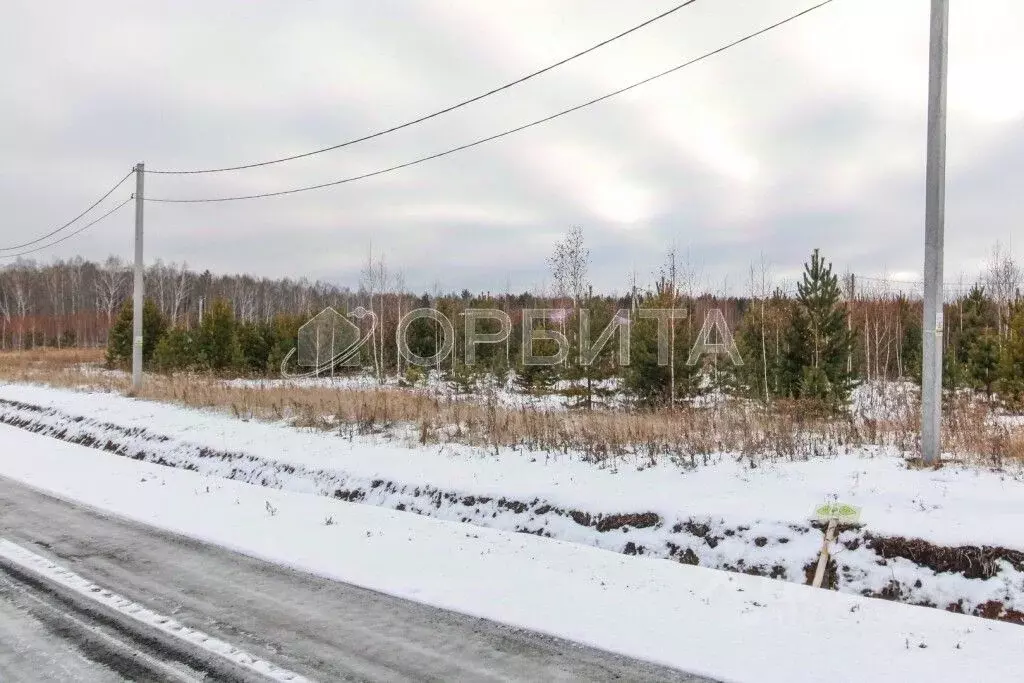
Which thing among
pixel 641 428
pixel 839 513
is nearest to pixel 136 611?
pixel 839 513

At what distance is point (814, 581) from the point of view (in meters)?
5.54

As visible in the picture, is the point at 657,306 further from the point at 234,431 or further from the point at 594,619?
the point at 594,619

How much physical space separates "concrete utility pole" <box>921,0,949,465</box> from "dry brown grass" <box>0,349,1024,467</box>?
69cm

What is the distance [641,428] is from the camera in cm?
1015

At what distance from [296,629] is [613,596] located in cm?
235

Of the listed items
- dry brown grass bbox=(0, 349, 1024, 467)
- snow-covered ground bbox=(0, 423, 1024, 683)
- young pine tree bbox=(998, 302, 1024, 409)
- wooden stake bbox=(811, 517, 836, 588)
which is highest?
young pine tree bbox=(998, 302, 1024, 409)

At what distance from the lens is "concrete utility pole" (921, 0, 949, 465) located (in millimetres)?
7480

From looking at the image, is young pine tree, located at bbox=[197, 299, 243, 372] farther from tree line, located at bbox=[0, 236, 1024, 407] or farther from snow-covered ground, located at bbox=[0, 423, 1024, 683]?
snow-covered ground, located at bbox=[0, 423, 1024, 683]

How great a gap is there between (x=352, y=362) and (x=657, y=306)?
67.0 feet

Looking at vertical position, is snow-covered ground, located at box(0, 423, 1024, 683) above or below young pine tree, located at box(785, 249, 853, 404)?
below

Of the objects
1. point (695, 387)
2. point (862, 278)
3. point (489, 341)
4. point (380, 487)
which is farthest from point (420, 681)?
point (862, 278)

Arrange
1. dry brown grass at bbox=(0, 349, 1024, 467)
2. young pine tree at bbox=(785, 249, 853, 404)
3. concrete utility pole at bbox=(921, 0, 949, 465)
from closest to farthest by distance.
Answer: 1. concrete utility pole at bbox=(921, 0, 949, 465)
2. dry brown grass at bbox=(0, 349, 1024, 467)
3. young pine tree at bbox=(785, 249, 853, 404)

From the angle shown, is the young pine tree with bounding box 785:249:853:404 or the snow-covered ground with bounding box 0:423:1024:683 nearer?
the snow-covered ground with bounding box 0:423:1024:683

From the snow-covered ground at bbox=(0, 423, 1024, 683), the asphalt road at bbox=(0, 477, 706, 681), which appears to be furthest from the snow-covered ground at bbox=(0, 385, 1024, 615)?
the asphalt road at bbox=(0, 477, 706, 681)
